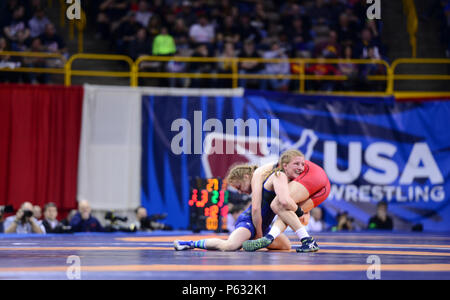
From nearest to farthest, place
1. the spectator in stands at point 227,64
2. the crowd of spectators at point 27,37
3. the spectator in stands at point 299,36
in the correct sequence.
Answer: the crowd of spectators at point 27,37 < the spectator in stands at point 227,64 < the spectator in stands at point 299,36

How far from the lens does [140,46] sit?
14.6 metres

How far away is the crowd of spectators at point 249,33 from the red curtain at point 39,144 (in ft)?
5.80

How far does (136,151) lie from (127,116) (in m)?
0.62

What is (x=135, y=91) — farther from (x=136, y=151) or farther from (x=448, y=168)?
(x=448, y=168)

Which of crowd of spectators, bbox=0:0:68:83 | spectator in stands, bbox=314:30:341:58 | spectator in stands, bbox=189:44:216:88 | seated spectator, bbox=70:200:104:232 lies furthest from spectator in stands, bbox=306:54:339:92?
seated spectator, bbox=70:200:104:232

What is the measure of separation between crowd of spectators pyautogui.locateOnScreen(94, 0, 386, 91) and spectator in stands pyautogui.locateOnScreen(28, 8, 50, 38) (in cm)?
116

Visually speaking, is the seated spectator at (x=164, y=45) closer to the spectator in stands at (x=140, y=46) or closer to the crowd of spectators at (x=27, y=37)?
the spectator in stands at (x=140, y=46)

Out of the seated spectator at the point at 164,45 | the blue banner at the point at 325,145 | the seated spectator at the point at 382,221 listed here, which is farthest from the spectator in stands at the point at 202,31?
the seated spectator at the point at 382,221

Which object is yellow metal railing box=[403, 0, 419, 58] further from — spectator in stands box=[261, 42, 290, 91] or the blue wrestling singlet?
the blue wrestling singlet

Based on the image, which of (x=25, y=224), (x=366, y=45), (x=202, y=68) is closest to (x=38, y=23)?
(x=202, y=68)

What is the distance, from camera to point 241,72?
47.3 ft

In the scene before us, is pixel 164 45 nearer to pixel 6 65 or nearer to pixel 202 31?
pixel 202 31

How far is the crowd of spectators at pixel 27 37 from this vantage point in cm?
1380
